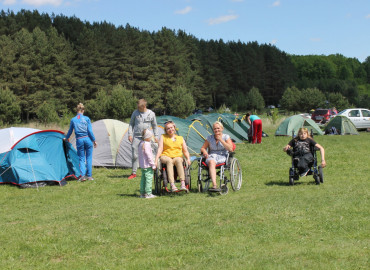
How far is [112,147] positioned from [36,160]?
10.1 ft

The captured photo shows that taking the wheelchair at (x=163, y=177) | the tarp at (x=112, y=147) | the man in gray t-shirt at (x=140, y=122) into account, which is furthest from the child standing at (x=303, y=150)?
the tarp at (x=112, y=147)

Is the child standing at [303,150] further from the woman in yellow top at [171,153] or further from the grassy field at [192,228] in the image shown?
the woman in yellow top at [171,153]

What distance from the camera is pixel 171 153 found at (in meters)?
8.45

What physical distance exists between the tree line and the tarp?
28671 mm

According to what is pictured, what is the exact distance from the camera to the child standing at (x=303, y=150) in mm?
9102

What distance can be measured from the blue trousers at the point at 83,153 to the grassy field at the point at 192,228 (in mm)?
1335

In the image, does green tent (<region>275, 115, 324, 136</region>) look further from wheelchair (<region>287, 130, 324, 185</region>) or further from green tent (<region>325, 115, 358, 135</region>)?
wheelchair (<region>287, 130, 324, 185</region>)

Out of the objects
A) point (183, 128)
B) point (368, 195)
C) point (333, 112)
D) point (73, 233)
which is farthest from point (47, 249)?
point (333, 112)

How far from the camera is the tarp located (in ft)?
43.0

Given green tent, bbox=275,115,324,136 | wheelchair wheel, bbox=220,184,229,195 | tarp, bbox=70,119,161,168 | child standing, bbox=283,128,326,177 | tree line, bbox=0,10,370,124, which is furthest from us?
tree line, bbox=0,10,370,124

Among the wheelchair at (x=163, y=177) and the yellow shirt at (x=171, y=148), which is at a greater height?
the yellow shirt at (x=171, y=148)

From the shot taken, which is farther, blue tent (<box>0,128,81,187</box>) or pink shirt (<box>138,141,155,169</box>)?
blue tent (<box>0,128,81,187</box>)

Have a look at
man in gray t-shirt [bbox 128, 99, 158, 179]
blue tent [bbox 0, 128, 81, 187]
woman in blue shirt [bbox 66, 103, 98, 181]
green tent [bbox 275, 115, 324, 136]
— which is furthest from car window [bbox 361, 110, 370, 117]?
blue tent [bbox 0, 128, 81, 187]

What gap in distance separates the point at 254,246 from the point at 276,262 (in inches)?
22.1
